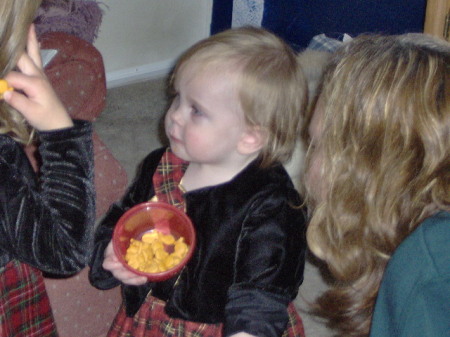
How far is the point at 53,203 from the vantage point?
0.96m

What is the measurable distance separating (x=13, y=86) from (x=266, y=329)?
58 cm

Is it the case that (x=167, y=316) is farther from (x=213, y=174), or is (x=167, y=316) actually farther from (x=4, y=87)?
(x=4, y=87)

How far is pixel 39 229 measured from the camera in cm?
95

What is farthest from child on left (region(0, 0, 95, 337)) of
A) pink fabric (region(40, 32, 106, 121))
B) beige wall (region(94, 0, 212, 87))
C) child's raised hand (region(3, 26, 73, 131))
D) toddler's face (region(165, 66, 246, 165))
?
beige wall (region(94, 0, 212, 87))

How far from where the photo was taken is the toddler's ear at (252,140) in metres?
1.15

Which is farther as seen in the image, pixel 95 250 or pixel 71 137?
pixel 95 250

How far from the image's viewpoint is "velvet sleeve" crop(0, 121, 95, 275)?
3.09ft

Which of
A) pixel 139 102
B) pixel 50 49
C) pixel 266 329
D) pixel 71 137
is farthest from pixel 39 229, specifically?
pixel 139 102

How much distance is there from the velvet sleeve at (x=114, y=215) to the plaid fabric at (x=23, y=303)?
5.0 inches

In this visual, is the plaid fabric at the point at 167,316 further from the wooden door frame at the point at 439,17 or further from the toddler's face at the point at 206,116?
the wooden door frame at the point at 439,17

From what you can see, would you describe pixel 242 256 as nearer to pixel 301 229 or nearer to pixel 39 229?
pixel 301 229

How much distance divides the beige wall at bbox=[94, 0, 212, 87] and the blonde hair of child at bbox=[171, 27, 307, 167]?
5.93 feet

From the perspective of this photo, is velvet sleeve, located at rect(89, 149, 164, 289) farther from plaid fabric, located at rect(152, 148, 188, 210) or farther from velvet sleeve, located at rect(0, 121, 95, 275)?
velvet sleeve, located at rect(0, 121, 95, 275)

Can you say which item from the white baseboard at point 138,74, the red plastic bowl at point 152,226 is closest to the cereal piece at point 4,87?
the red plastic bowl at point 152,226
